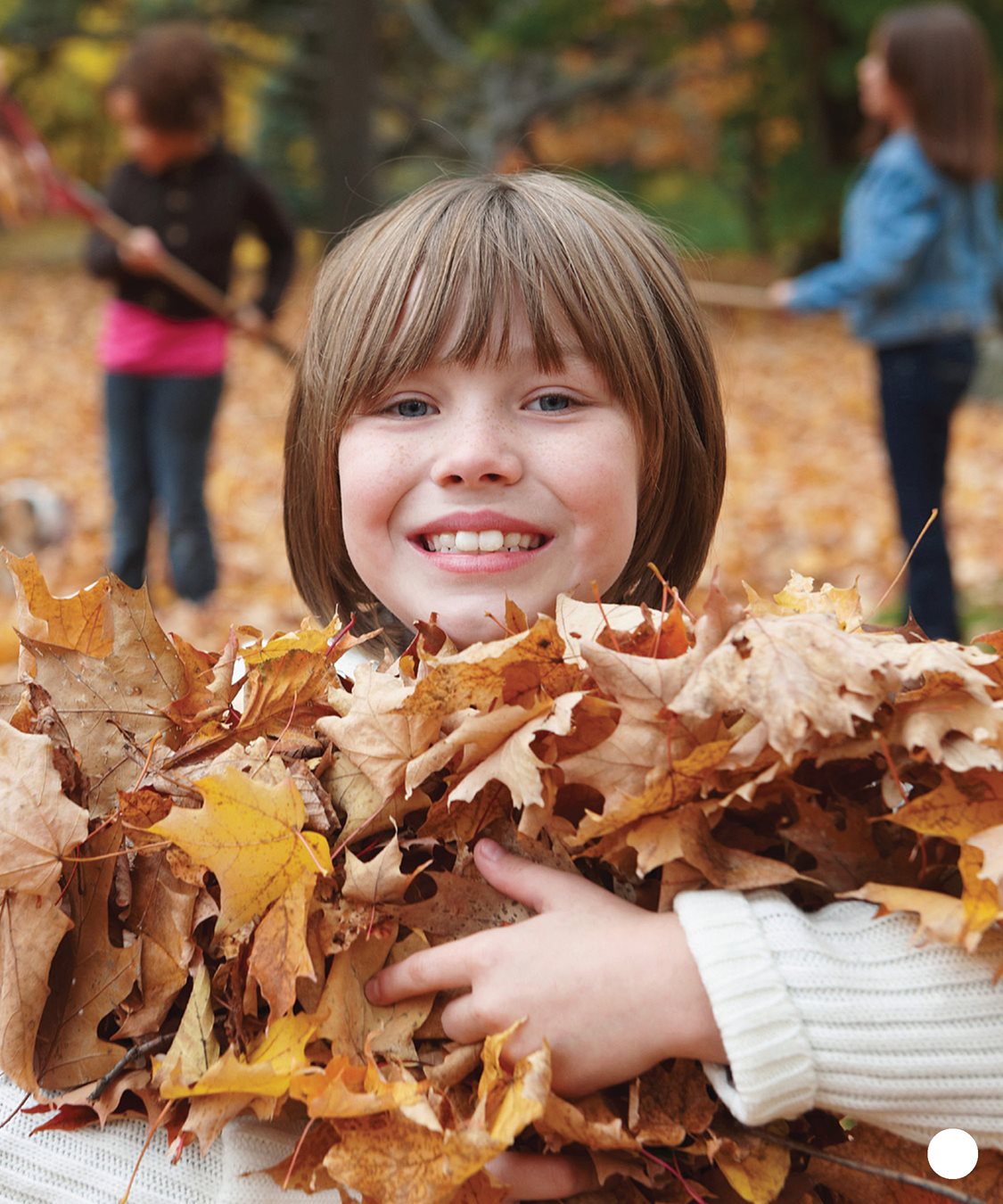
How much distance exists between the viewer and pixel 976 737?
0.93m

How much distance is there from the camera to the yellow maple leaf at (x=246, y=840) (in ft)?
3.34

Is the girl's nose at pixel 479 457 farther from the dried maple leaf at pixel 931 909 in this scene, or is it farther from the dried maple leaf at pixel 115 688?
the dried maple leaf at pixel 931 909

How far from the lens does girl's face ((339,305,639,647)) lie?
1403 millimetres

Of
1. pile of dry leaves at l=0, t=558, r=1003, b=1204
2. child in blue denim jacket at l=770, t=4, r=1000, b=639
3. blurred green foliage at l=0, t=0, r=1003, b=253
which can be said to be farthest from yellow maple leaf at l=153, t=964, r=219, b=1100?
blurred green foliage at l=0, t=0, r=1003, b=253

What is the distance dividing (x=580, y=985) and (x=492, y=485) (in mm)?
595

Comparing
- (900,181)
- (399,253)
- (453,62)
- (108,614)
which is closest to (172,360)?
(900,181)

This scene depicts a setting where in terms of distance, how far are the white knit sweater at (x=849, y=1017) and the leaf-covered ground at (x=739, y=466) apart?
166 cm

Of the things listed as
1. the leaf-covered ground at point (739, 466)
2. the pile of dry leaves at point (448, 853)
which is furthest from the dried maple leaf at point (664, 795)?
the leaf-covered ground at point (739, 466)

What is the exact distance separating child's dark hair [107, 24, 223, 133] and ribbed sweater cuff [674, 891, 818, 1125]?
4.44 metres

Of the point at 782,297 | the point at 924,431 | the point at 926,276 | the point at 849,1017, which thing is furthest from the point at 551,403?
the point at 782,297

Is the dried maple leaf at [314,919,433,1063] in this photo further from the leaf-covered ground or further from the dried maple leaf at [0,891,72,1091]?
the leaf-covered ground

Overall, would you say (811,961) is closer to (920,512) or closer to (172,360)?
(920,512)

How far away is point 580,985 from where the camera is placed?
3.24 ft

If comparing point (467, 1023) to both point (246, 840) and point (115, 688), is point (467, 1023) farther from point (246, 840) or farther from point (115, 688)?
point (115, 688)
